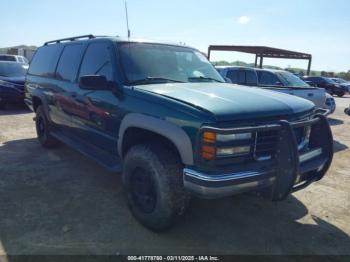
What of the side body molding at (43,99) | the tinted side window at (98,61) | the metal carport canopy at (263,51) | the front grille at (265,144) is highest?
the tinted side window at (98,61)

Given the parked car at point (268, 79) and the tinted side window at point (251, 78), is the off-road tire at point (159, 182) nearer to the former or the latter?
the parked car at point (268, 79)

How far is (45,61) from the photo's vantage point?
607 centimetres

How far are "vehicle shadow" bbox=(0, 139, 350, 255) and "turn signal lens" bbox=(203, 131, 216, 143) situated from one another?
1.12 meters

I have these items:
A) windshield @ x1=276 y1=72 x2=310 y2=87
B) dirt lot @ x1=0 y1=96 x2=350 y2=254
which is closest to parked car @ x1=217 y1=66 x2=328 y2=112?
windshield @ x1=276 y1=72 x2=310 y2=87

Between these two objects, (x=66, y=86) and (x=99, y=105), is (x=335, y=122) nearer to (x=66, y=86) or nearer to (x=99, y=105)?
(x=66, y=86)

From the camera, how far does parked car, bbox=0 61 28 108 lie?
34.4 ft

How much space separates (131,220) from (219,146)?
4.90 feet

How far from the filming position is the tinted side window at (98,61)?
158 inches

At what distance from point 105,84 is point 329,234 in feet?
9.46

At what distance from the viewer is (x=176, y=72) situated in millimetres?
4059

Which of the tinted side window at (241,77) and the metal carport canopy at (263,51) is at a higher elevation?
the tinted side window at (241,77)

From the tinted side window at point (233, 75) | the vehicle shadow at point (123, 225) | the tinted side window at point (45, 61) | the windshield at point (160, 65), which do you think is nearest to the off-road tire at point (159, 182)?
the vehicle shadow at point (123, 225)

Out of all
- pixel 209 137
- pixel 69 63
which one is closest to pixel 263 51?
pixel 69 63

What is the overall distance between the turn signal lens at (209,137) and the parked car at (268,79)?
Answer: 654 cm
